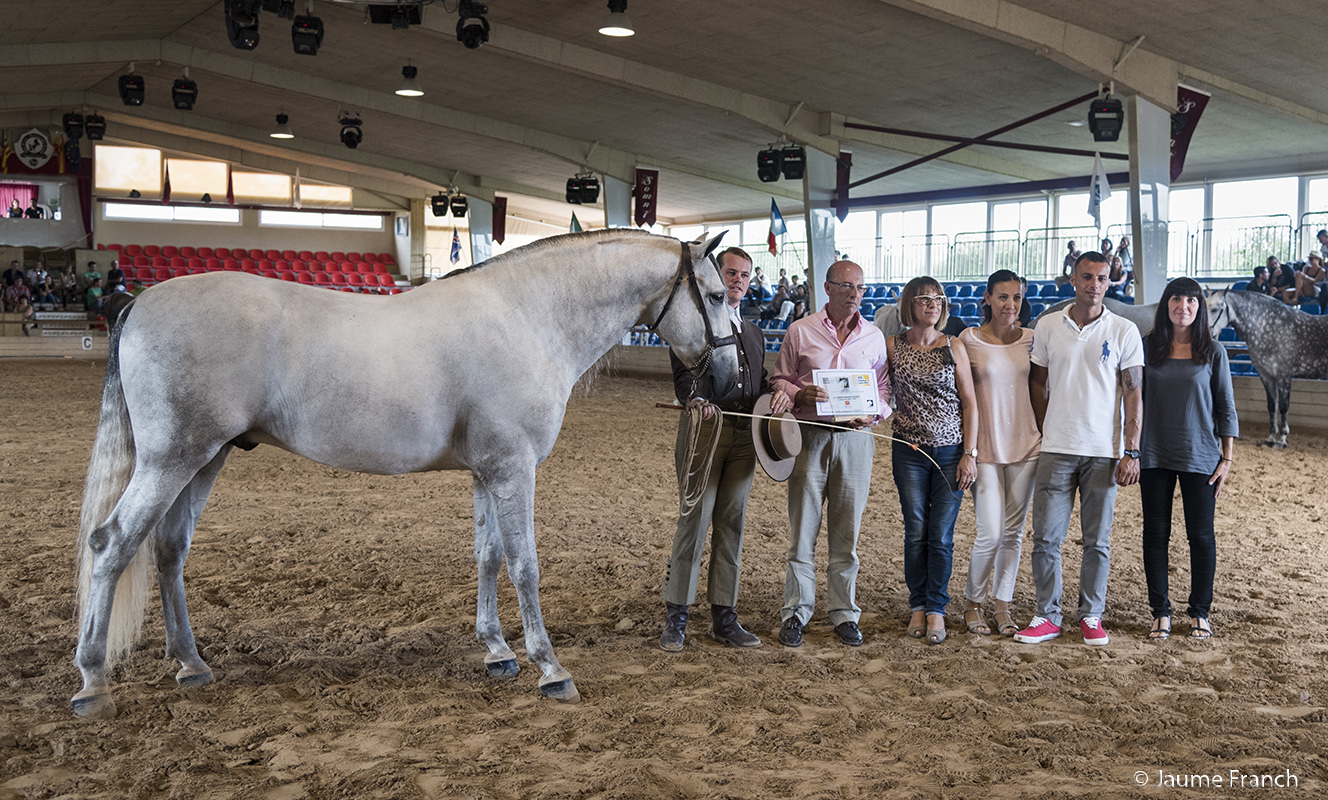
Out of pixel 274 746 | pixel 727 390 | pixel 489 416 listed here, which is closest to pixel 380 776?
pixel 274 746

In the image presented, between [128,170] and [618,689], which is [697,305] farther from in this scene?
[128,170]

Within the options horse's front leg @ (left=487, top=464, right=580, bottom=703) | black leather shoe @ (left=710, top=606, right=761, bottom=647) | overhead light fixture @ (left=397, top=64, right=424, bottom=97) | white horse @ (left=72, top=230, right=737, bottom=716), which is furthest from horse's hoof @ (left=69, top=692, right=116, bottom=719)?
overhead light fixture @ (left=397, top=64, right=424, bottom=97)

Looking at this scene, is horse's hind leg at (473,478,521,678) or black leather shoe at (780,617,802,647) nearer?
horse's hind leg at (473,478,521,678)

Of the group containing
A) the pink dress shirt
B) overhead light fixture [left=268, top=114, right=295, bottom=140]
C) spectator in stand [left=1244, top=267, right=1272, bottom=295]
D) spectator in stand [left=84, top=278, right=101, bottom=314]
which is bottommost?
the pink dress shirt

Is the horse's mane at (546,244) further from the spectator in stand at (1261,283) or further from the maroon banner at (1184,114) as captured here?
the spectator in stand at (1261,283)

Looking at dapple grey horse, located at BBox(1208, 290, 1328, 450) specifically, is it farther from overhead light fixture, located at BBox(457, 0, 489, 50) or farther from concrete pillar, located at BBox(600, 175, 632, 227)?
concrete pillar, located at BBox(600, 175, 632, 227)

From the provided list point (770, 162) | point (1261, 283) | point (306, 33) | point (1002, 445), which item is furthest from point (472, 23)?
point (1261, 283)

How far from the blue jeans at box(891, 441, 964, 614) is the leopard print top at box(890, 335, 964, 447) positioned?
0.17 ft

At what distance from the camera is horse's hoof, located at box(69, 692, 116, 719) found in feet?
10.2

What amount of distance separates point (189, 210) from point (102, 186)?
2.29 metres

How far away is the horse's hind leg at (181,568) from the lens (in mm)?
3465

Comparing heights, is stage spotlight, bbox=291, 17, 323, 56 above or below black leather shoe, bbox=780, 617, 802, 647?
above

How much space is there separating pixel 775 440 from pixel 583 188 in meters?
17.3

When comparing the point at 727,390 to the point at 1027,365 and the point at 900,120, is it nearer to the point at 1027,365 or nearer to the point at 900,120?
the point at 1027,365
